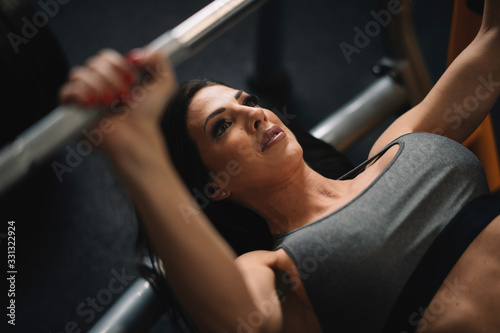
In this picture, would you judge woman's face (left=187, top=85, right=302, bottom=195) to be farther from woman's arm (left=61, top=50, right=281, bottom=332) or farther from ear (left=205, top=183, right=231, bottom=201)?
woman's arm (left=61, top=50, right=281, bottom=332)

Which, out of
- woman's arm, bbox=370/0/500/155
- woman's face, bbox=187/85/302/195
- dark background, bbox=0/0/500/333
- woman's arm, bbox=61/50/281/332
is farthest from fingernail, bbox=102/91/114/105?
dark background, bbox=0/0/500/333

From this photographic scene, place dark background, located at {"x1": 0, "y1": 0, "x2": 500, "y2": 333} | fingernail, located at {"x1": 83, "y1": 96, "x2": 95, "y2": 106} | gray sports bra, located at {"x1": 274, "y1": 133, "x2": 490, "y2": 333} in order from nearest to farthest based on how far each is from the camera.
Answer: fingernail, located at {"x1": 83, "y1": 96, "x2": 95, "y2": 106}
gray sports bra, located at {"x1": 274, "y1": 133, "x2": 490, "y2": 333}
dark background, located at {"x1": 0, "y1": 0, "x2": 500, "y2": 333}

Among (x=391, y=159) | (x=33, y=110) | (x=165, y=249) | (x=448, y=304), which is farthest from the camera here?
(x=33, y=110)

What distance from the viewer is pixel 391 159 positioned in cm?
107

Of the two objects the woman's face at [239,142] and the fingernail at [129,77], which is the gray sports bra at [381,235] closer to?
the woman's face at [239,142]

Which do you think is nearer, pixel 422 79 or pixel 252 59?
pixel 422 79

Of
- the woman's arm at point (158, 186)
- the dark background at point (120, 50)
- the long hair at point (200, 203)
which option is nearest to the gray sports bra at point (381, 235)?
the long hair at point (200, 203)

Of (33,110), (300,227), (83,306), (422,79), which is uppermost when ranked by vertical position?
(33,110)

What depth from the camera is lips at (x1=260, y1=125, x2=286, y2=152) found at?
1.04 m

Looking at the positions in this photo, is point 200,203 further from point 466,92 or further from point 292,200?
point 466,92

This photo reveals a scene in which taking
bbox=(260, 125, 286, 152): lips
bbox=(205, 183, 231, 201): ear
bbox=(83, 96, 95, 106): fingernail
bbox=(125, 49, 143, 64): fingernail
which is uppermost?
bbox=(125, 49, 143, 64): fingernail

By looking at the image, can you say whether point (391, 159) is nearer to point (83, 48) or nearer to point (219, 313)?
point (219, 313)

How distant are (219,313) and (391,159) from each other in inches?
21.2

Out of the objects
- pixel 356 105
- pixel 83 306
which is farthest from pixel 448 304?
pixel 83 306
